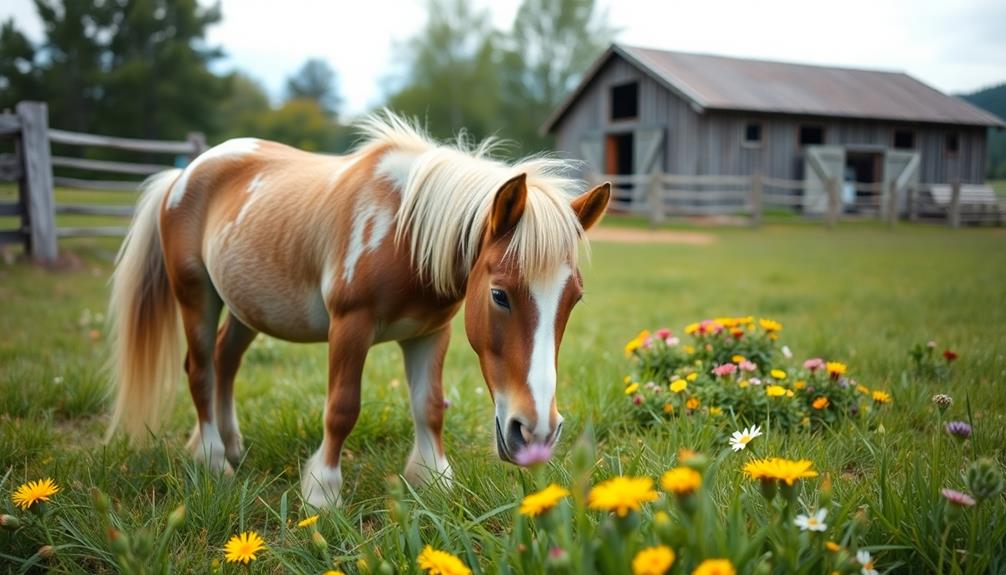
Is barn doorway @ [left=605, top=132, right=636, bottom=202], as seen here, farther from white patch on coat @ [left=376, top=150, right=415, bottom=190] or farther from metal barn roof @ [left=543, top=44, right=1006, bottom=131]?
white patch on coat @ [left=376, top=150, right=415, bottom=190]

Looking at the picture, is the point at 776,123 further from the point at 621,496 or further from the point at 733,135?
the point at 621,496

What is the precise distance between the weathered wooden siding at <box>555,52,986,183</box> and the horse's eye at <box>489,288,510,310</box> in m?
19.6

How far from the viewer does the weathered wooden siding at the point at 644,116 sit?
21.0 meters

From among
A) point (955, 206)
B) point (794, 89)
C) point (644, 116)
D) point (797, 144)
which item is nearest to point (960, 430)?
point (644, 116)

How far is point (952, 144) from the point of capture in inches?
947

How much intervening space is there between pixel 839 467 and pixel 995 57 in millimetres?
4652

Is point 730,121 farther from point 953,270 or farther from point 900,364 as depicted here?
point 900,364

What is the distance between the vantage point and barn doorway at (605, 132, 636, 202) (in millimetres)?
23859

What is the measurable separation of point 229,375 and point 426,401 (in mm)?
1235

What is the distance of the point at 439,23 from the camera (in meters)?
37.8

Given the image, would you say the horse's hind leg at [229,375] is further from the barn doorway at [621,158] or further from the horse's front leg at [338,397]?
the barn doorway at [621,158]

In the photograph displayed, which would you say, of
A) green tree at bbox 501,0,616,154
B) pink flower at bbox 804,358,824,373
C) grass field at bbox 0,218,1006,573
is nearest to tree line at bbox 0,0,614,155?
green tree at bbox 501,0,616,154

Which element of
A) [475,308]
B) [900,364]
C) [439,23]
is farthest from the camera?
[439,23]

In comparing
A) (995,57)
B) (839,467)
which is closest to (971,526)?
(839,467)
